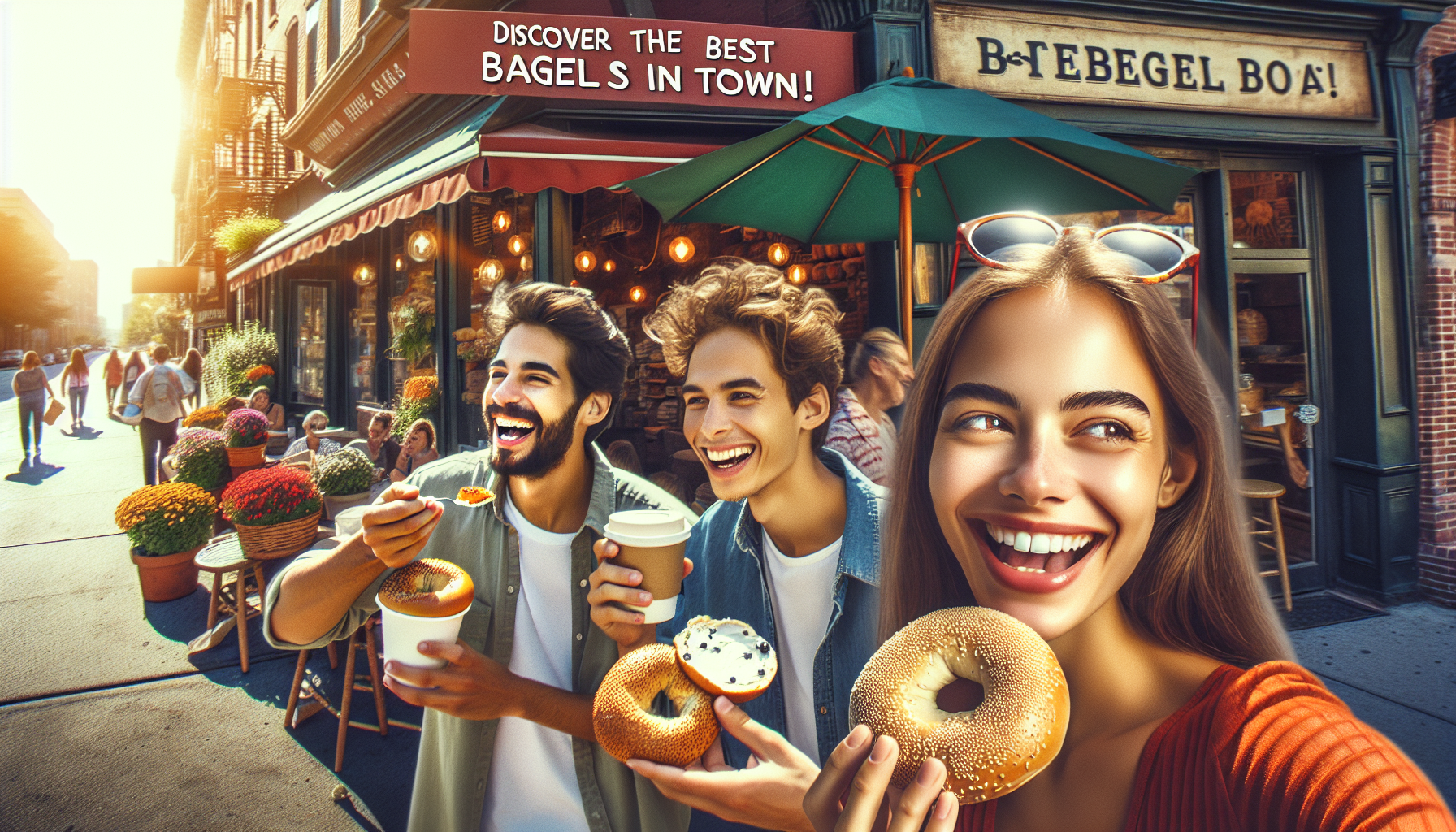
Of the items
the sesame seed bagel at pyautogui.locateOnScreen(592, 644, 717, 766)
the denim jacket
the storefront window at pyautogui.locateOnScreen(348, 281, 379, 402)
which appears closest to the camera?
the sesame seed bagel at pyautogui.locateOnScreen(592, 644, 717, 766)

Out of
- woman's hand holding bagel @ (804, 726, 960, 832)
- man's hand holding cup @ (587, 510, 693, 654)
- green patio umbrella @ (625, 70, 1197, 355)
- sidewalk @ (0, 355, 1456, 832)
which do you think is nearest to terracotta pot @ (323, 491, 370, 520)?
sidewalk @ (0, 355, 1456, 832)

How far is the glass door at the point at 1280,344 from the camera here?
5.80 metres

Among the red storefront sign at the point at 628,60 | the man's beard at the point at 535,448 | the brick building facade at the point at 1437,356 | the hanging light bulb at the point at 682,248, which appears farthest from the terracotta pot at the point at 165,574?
the brick building facade at the point at 1437,356

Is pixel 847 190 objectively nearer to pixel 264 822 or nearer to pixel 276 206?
pixel 264 822

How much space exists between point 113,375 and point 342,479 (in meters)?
17.0

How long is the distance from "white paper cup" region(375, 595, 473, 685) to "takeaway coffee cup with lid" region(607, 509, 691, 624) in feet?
1.14

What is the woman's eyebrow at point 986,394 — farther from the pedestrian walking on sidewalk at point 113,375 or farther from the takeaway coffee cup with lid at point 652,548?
the pedestrian walking on sidewalk at point 113,375

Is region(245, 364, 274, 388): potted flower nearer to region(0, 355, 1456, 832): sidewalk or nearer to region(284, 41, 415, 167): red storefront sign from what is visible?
region(284, 41, 415, 167): red storefront sign

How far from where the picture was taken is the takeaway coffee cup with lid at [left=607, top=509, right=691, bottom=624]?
136cm

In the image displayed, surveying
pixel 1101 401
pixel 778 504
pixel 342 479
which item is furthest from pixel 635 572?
pixel 342 479

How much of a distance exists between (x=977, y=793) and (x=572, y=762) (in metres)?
1.27

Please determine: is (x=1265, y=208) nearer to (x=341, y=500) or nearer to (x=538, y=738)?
(x=538, y=738)

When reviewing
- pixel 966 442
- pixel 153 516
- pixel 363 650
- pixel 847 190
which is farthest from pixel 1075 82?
pixel 153 516

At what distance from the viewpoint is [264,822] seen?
3172 mm
